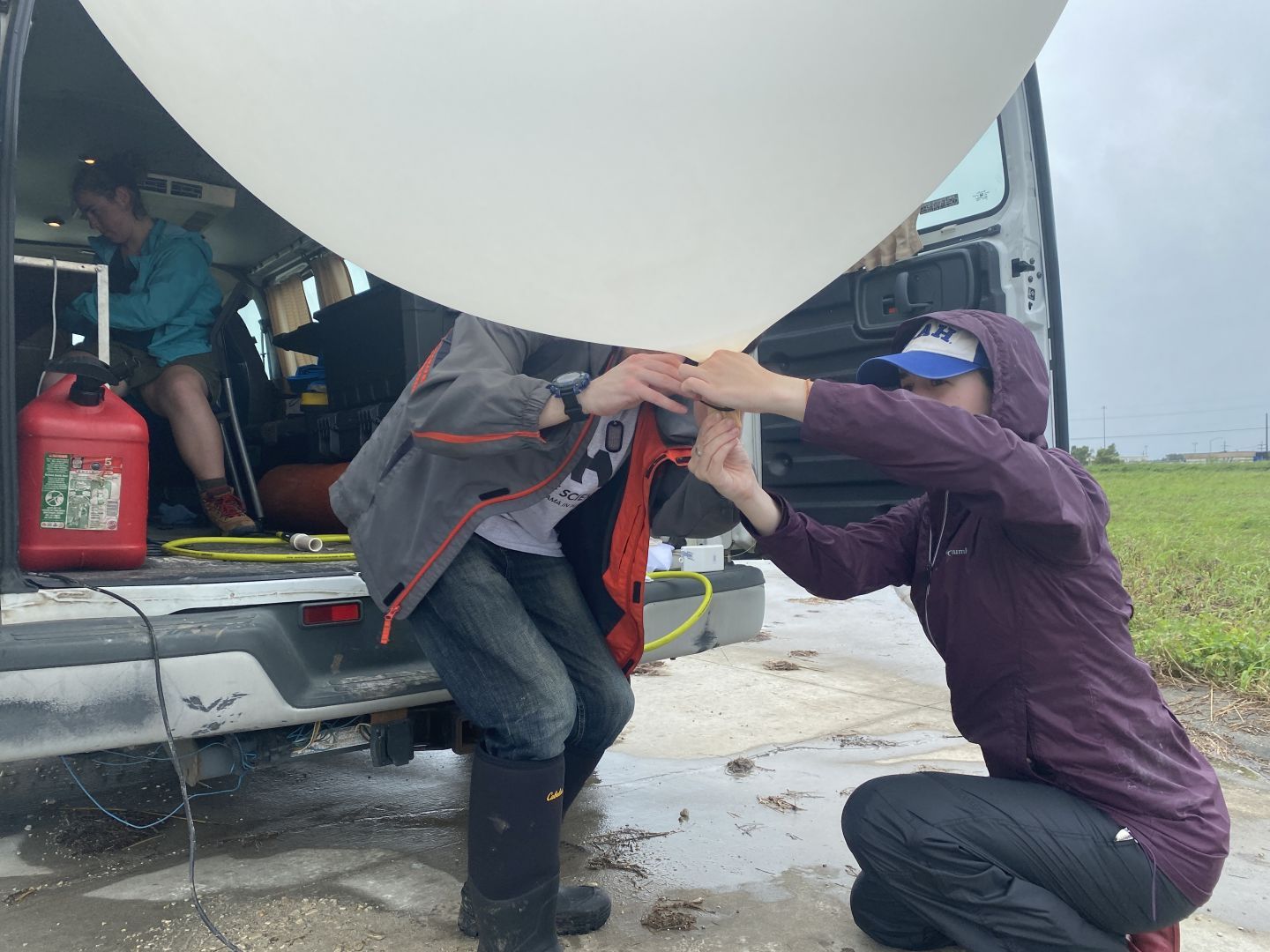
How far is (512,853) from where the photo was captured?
5.53ft

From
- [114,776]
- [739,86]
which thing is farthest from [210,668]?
[114,776]

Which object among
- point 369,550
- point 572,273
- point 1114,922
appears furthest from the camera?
point 369,550

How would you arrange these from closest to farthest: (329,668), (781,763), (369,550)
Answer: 1. (369,550)
2. (329,668)
3. (781,763)

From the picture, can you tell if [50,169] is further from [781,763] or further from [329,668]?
[781,763]

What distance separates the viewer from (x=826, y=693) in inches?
164

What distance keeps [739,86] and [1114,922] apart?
1.50 metres

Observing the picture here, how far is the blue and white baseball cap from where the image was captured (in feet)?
5.61

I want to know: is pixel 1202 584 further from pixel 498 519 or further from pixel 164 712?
pixel 164 712

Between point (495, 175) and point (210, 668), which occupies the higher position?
point (495, 175)

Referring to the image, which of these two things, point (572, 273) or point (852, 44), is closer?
point (852, 44)

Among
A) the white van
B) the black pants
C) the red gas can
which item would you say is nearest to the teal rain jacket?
the white van

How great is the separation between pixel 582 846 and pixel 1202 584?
582cm

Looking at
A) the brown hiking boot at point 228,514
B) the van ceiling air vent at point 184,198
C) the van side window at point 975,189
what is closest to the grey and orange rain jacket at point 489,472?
the brown hiking boot at point 228,514

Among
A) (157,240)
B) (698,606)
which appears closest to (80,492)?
(698,606)
